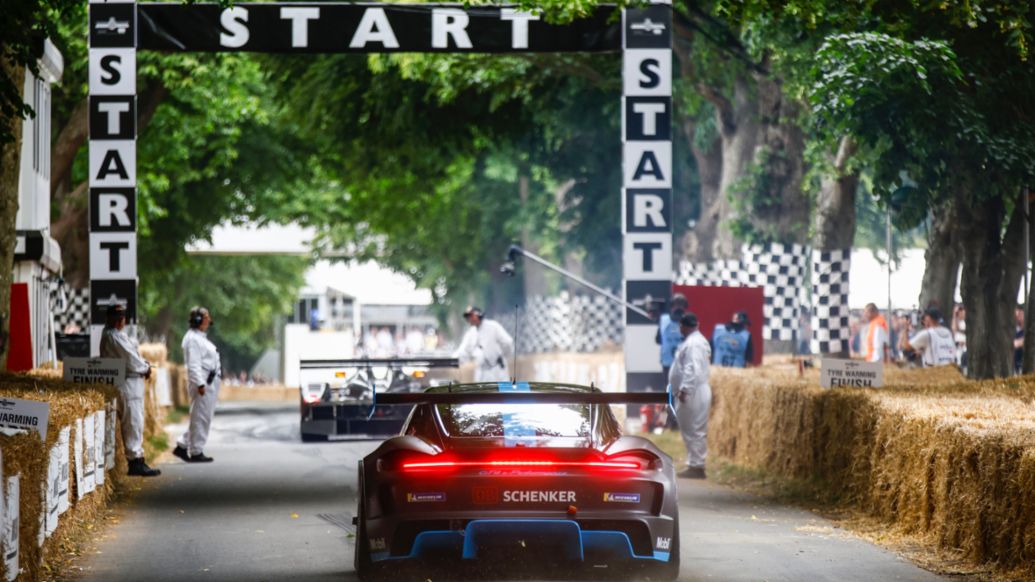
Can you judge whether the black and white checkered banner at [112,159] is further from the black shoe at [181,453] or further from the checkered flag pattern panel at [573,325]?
the checkered flag pattern panel at [573,325]

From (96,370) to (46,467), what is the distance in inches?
288

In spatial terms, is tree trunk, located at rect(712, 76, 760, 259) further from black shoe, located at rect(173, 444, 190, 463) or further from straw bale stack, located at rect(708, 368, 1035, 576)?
black shoe, located at rect(173, 444, 190, 463)

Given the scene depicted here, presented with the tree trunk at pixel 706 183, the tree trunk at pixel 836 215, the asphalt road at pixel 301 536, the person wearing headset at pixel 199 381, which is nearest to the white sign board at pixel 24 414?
the asphalt road at pixel 301 536

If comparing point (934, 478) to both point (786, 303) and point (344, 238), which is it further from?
point (344, 238)

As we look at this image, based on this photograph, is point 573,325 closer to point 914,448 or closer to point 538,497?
point 914,448

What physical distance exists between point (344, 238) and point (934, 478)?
141ft

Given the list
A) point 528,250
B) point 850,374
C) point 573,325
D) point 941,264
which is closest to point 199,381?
point 850,374

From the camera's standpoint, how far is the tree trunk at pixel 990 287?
73.8 ft

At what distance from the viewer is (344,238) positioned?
5456cm

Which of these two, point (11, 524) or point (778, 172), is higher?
point (778, 172)

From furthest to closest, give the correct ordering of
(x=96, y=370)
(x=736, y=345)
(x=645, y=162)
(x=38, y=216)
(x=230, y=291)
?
(x=230, y=291) < (x=38, y=216) < (x=736, y=345) < (x=645, y=162) < (x=96, y=370)

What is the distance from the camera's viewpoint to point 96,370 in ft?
59.0

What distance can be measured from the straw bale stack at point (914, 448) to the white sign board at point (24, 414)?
19.4 feet

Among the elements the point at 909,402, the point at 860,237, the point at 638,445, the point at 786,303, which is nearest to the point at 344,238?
the point at 860,237
